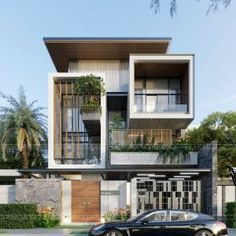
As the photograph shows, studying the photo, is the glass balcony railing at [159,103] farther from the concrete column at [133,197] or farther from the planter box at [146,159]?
the concrete column at [133,197]

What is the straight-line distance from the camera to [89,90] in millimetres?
34062

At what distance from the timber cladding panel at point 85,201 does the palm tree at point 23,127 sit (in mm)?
9761

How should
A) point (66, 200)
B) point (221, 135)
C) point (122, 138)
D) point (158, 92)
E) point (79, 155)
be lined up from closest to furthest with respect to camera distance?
1. point (66, 200)
2. point (122, 138)
3. point (79, 155)
4. point (158, 92)
5. point (221, 135)

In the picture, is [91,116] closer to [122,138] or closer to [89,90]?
[89,90]

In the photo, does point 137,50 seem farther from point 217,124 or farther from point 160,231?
point 160,231

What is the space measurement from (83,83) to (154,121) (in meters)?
5.72

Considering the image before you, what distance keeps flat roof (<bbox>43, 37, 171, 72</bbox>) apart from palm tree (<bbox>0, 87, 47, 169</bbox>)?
461 centimetres

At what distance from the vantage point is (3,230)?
81.7 feet

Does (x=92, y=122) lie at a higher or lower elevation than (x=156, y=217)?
higher

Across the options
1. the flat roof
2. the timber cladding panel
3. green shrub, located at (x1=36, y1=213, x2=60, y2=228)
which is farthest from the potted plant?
green shrub, located at (x1=36, y1=213, x2=60, y2=228)

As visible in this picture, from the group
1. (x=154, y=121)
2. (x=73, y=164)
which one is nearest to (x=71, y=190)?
(x=73, y=164)

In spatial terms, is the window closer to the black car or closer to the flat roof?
the black car

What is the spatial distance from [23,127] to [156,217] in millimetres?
22238

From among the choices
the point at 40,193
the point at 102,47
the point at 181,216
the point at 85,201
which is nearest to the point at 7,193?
Result: the point at 40,193
